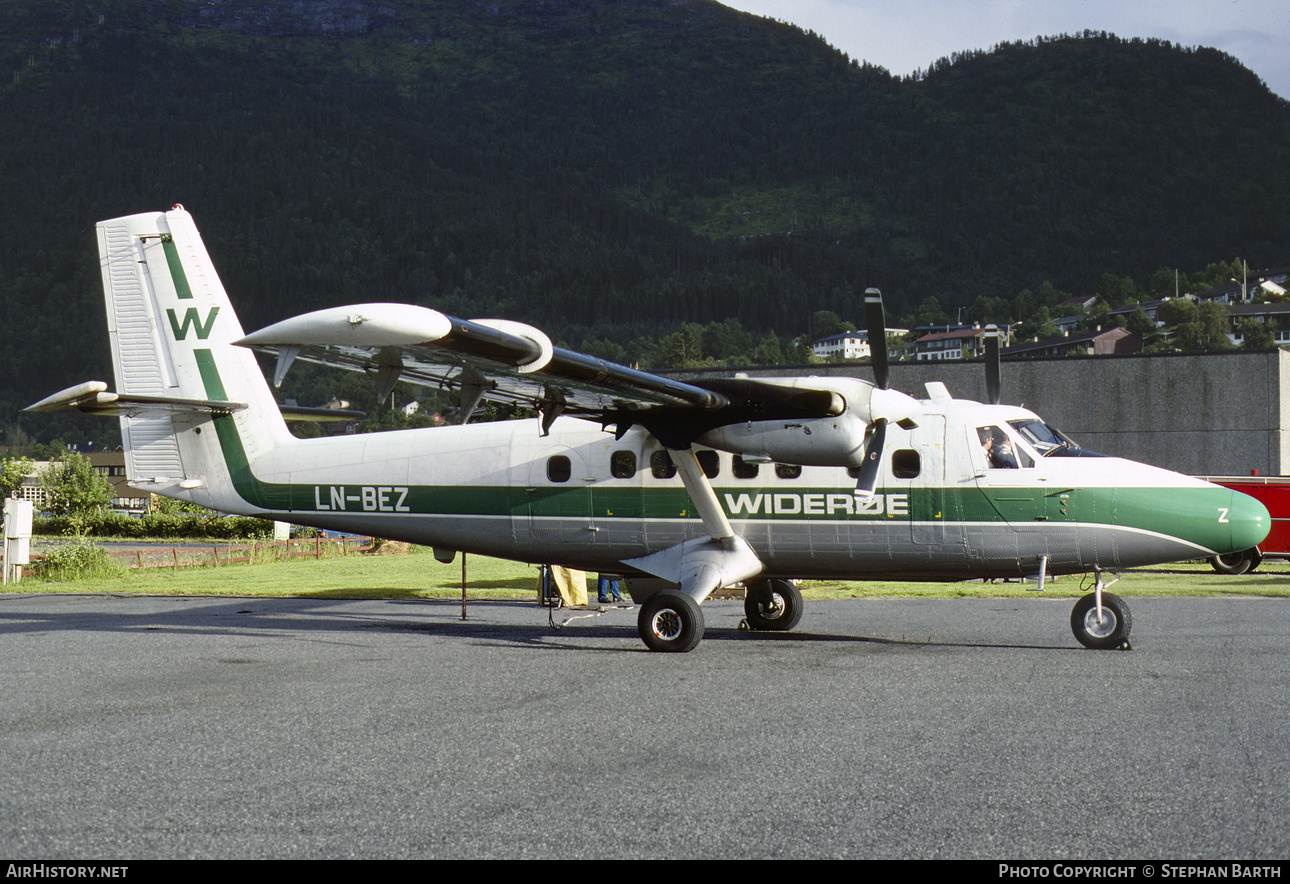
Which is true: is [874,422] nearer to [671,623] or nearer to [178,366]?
[671,623]

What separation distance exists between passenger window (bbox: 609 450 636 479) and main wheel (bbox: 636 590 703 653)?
226cm

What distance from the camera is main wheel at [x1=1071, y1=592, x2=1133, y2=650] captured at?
15.1 meters

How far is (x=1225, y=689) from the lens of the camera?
11844 millimetres

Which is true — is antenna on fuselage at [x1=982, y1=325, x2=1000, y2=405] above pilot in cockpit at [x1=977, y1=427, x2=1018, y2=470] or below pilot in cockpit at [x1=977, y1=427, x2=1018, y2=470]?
above

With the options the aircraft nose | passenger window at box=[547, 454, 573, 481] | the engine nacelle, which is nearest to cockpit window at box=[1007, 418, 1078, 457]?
the aircraft nose

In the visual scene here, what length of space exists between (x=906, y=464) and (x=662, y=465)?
12.0 feet

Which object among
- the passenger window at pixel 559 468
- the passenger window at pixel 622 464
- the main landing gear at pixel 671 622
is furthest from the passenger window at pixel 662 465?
the main landing gear at pixel 671 622

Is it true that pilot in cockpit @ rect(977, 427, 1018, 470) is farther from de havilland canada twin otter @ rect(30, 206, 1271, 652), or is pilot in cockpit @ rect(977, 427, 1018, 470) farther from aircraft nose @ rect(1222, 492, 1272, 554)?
aircraft nose @ rect(1222, 492, 1272, 554)

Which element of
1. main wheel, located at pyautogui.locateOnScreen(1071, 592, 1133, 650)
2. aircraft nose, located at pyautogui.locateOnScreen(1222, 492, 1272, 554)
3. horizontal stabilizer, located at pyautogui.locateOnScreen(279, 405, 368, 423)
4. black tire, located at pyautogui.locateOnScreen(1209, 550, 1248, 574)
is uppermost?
horizontal stabilizer, located at pyautogui.locateOnScreen(279, 405, 368, 423)

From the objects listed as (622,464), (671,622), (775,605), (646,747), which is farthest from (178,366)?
(646,747)

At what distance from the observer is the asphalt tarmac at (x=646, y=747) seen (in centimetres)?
661

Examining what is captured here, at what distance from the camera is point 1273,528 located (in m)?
31.8

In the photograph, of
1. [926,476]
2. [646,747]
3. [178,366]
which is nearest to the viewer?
[646,747]

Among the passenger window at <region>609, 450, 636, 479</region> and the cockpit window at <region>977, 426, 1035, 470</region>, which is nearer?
the cockpit window at <region>977, 426, 1035, 470</region>
